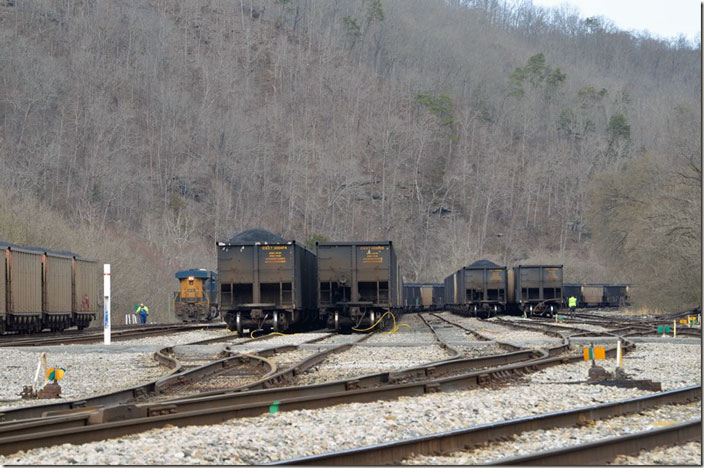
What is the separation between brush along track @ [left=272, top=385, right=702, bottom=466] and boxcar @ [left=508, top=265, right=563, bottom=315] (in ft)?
136

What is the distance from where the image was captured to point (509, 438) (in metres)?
7.95

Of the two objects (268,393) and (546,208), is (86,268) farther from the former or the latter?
(546,208)

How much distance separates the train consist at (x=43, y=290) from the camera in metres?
31.9

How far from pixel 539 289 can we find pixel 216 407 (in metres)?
41.7

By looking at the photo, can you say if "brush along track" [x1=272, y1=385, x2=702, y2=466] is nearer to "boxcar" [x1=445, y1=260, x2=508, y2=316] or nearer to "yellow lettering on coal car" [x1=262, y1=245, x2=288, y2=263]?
"yellow lettering on coal car" [x1=262, y1=245, x2=288, y2=263]

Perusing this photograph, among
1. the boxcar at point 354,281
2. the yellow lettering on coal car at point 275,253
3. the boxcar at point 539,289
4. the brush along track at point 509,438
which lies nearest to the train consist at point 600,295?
the boxcar at point 539,289

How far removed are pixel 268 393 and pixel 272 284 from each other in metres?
19.4

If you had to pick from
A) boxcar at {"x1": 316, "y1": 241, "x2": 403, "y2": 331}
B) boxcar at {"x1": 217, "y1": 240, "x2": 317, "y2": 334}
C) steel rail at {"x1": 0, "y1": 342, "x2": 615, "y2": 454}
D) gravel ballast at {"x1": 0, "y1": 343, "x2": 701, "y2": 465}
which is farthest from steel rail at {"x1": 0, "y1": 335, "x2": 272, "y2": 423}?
boxcar at {"x1": 316, "y1": 241, "x2": 403, "y2": 331}

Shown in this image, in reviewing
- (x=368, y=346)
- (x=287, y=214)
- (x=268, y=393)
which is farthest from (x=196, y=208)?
(x=268, y=393)

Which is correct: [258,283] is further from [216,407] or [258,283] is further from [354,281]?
[216,407]

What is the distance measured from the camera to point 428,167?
123750 millimetres

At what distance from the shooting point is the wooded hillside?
3910 inches

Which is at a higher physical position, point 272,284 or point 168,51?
point 168,51

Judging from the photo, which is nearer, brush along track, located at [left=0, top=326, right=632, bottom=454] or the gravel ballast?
the gravel ballast
